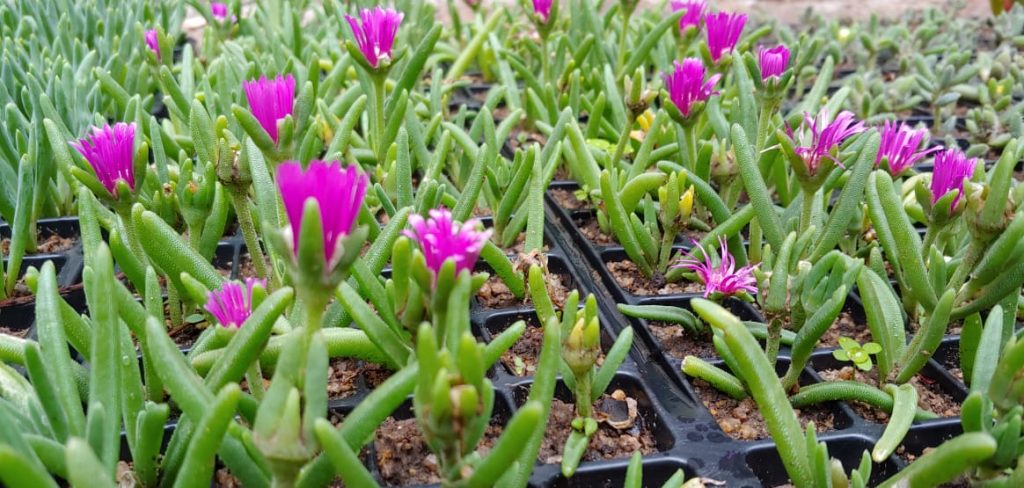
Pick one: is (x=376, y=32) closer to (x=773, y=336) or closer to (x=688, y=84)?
(x=688, y=84)

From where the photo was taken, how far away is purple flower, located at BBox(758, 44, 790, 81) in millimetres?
1460

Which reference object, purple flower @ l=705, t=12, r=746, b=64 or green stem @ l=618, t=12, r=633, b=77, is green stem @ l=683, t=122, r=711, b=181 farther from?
green stem @ l=618, t=12, r=633, b=77

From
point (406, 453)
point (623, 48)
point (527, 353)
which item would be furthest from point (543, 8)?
point (406, 453)

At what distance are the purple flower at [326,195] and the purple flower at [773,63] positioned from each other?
0.96 meters

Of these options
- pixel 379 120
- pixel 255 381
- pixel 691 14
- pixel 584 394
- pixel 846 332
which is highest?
pixel 691 14

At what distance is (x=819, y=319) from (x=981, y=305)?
0.88 ft

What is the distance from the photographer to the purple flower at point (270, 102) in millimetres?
1151

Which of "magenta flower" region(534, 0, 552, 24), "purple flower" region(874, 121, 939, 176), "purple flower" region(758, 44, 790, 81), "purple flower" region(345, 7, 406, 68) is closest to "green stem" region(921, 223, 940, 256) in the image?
"purple flower" region(874, 121, 939, 176)

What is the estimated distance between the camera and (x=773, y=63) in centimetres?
146

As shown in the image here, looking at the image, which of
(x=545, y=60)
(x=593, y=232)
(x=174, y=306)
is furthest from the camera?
(x=545, y=60)

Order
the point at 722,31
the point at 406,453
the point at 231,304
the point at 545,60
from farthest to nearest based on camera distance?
1. the point at 545,60
2. the point at 722,31
3. the point at 406,453
4. the point at 231,304

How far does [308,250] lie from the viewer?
0.71 m

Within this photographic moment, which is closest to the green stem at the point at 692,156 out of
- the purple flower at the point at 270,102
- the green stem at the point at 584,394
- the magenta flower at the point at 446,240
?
the green stem at the point at 584,394

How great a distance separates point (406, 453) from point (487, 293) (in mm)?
431
